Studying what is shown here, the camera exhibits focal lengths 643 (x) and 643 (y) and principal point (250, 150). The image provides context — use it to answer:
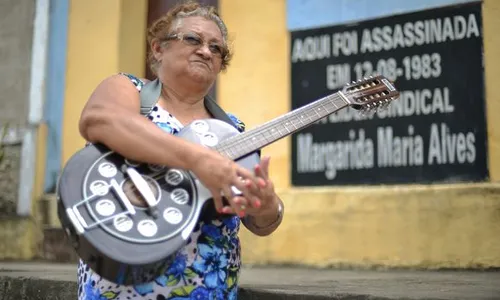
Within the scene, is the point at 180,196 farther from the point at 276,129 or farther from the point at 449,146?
the point at 449,146

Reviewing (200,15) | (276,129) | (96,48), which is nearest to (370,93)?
(276,129)

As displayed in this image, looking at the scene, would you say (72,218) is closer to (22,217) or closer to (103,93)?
(103,93)

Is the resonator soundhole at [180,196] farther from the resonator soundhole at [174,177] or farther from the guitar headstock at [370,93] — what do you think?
the guitar headstock at [370,93]

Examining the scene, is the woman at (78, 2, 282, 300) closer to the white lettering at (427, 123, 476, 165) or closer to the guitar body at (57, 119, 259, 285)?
the guitar body at (57, 119, 259, 285)

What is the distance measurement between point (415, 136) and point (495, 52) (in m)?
0.73

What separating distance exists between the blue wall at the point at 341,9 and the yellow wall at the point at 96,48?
1.41 m

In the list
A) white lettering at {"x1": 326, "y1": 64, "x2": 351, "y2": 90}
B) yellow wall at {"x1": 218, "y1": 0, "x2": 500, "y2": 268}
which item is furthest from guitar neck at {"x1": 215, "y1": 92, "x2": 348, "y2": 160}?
white lettering at {"x1": 326, "y1": 64, "x2": 351, "y2": 90}

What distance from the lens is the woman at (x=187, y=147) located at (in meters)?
1.71

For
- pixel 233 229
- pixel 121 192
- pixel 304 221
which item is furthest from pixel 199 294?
pixel 304 221

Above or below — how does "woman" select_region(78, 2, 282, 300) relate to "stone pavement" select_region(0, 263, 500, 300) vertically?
above

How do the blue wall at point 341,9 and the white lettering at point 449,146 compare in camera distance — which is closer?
the white lettering at point 449,146

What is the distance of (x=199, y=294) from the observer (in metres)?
1.82

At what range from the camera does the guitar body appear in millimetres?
1655

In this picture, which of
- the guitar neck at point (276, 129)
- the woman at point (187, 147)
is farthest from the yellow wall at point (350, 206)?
the woman at point (187, 147)
